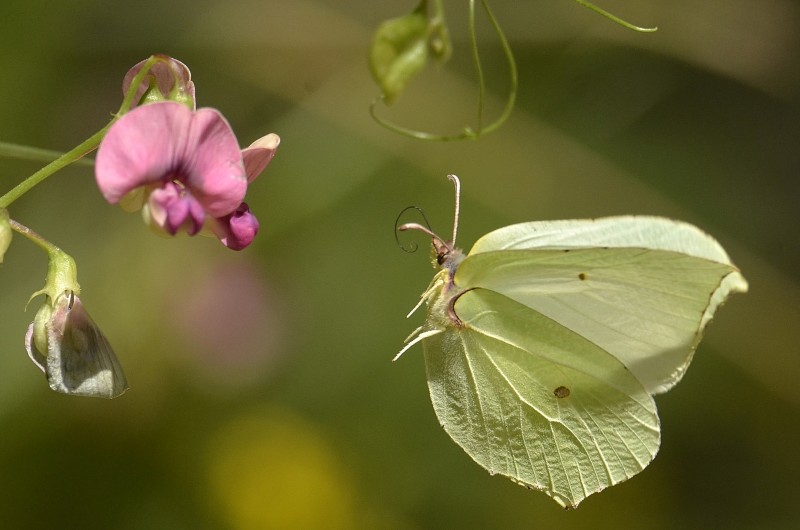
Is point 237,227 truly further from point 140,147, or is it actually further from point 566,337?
point 566,337

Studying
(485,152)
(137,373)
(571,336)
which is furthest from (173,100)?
(485,152)

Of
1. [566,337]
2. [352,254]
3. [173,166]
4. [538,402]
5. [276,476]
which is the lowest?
[276,476]

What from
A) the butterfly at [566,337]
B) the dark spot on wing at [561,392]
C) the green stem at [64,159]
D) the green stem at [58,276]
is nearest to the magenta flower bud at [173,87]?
the green stem at [64,159]

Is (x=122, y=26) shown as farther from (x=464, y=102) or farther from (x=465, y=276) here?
(x=465, y=276)

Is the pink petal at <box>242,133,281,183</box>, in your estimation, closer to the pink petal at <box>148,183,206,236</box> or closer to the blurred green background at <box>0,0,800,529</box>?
the pink petal at <box>148,183,206,236</box>

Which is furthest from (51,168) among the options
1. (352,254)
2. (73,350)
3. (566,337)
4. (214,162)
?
(352,254)

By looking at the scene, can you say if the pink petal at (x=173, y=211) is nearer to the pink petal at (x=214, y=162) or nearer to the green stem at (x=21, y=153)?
the pink petal at (x=214, y=162)
